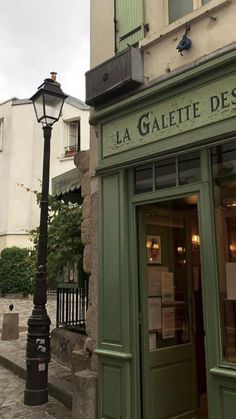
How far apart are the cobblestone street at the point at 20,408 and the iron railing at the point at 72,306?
1.61 meters

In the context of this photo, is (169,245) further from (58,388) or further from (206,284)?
(58,388)

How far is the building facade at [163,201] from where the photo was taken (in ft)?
13.4

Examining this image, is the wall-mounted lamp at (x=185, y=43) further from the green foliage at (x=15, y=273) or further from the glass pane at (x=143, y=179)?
the green foliage at (x=15, y=273)

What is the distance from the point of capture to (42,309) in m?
6.20

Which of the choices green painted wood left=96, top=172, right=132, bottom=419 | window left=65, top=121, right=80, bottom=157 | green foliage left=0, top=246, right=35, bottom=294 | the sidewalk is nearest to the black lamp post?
the sidewalk

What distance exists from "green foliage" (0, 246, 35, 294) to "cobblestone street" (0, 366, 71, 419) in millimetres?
16093

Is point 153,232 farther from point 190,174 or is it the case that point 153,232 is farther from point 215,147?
point 215,147

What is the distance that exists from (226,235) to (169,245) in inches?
46.7

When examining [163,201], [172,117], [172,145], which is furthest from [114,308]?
[172,117]

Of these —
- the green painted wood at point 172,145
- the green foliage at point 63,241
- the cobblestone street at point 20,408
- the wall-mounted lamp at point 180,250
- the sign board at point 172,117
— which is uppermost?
the sign board at point 172,117

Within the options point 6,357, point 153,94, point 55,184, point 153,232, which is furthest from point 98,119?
point 6,357

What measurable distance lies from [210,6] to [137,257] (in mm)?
2667

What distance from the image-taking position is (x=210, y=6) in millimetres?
4293

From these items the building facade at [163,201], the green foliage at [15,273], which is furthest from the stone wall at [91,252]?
the green foliage at [15,273]
